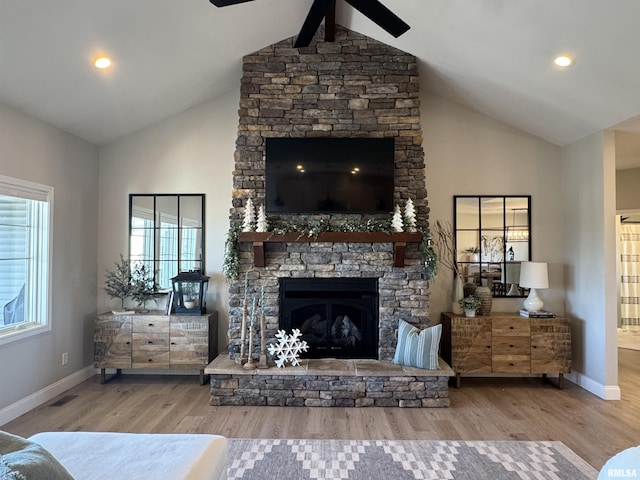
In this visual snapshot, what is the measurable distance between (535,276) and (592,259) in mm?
559

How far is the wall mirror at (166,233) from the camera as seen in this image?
4.73m

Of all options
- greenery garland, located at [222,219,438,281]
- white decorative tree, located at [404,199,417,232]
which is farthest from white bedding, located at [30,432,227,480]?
white decorative tree, located at [404,199,417,232]

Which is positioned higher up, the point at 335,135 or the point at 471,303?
the point at 335,135

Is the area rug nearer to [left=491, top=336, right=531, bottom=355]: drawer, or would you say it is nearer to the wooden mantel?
[left=491, top=336, right=531, bottom=355]: drawer

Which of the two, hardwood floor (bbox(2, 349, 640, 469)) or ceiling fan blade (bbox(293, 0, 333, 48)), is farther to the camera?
hardwood floor (bbox(2, 349, 640, 469))

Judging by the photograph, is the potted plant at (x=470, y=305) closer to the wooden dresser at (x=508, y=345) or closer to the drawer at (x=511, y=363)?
the wooden dresser at (x=508, y=345)

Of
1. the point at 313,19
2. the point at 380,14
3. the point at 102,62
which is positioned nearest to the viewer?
the point at 380,14

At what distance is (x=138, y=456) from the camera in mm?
1752

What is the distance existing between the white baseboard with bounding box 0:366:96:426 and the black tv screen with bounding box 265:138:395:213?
108 inches

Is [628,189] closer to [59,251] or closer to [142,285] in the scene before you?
[142,285]

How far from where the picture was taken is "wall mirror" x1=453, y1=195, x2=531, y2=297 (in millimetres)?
4711


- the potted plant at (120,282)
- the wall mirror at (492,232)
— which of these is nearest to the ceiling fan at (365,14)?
the wall mirror at (492,232)

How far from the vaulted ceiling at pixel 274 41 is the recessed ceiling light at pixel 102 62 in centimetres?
6

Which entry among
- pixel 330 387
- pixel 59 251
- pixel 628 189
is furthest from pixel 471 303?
pixel 59 251
